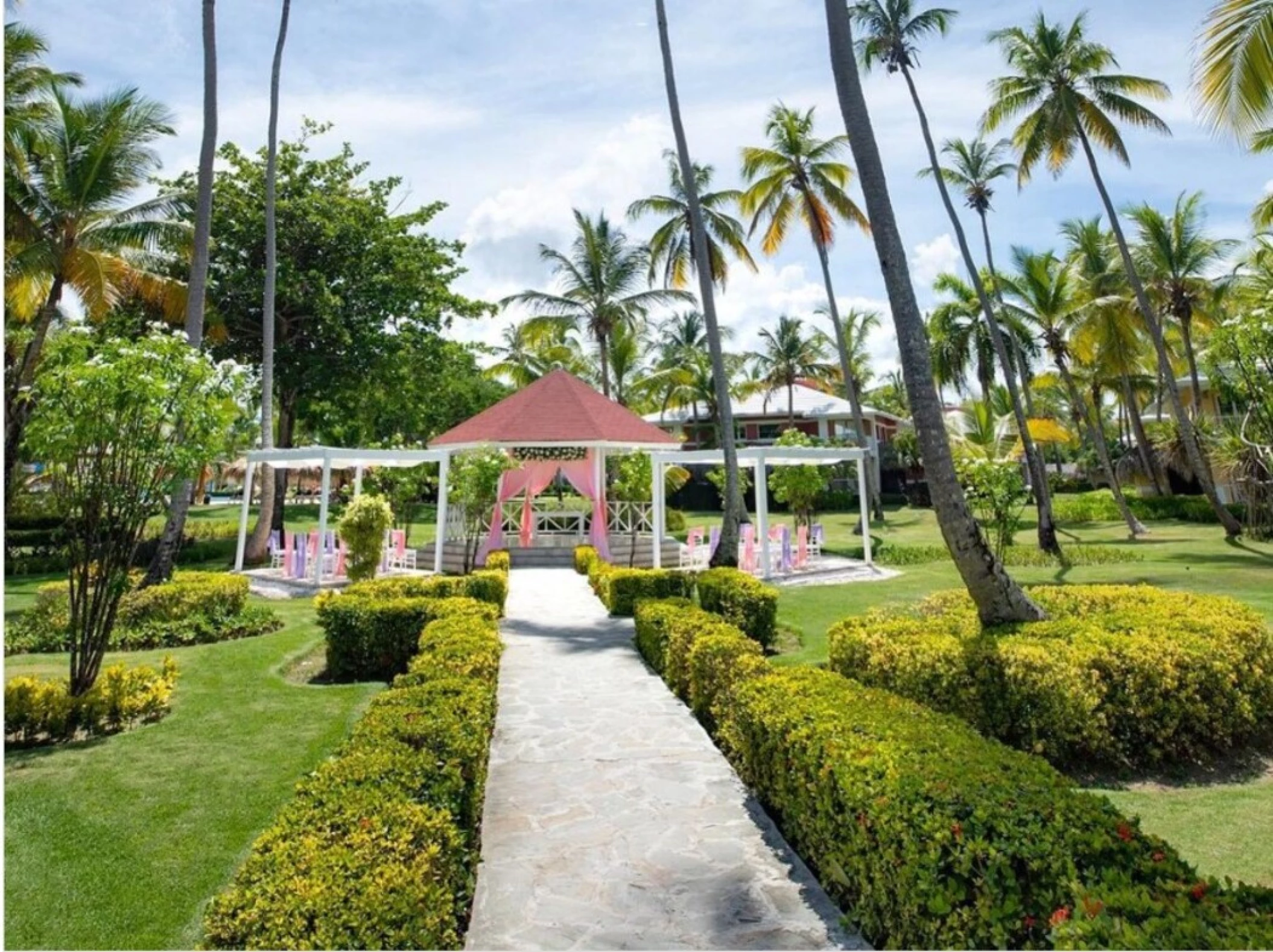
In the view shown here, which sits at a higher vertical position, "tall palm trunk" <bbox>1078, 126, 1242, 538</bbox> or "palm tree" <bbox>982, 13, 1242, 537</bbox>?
"palm tree" <bbox>982, 13, 1242, 537</bbox>

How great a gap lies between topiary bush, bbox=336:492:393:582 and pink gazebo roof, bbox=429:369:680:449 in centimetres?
467

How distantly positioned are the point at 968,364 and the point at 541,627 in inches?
1168

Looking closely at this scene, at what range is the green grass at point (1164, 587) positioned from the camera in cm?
478

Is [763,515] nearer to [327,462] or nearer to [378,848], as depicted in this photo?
[327,462]

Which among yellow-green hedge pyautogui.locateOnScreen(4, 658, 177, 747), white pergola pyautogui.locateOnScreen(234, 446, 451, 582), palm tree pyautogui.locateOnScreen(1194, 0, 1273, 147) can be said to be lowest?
yellow-green hedge pyautogui.locateOnScreen(4, 658, 177, 747)

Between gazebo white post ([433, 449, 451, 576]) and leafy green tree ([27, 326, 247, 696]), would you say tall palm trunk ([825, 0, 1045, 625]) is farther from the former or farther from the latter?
gazebo white post ([433, 449, 451, 576])

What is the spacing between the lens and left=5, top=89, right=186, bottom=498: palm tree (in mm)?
16375

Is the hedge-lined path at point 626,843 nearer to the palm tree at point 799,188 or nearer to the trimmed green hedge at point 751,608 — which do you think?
the trimmed green hedge at point 751,608

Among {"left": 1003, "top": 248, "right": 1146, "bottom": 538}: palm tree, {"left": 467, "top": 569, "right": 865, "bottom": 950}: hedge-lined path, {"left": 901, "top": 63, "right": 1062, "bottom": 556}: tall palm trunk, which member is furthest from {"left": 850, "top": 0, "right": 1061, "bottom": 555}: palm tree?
{"left": 467, "top": 569, "right": 865, "bottom": 950}: hedge-lined path

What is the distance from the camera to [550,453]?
65.9 feet

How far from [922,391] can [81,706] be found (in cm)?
814

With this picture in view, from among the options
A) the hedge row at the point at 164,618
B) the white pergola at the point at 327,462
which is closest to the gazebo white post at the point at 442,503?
the white pergola at the point at 327,462

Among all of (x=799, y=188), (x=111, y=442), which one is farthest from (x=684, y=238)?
(x=111, y=442)

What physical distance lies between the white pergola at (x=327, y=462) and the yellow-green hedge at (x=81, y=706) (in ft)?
28.7
